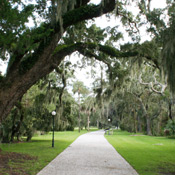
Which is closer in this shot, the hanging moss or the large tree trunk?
the large tree trunk

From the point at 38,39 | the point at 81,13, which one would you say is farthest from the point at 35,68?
the point at 81,13

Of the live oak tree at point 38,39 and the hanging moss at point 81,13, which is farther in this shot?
the hanging moss at point 81,13

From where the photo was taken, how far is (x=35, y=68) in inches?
263

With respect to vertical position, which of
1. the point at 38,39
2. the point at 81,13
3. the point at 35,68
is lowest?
the point at 35,68

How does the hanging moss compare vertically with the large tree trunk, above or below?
above

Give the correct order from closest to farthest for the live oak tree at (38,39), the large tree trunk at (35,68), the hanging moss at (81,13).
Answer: the live oak tree at (38,39)
the large tree trunk at (35,68)
the hanging moss at (81,13)

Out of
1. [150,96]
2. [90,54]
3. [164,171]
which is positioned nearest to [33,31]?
[90,54]

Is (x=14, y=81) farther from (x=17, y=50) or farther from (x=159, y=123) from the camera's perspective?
(x=159, y=123)

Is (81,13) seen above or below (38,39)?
above

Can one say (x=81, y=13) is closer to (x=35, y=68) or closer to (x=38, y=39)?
(x=38, y=39)

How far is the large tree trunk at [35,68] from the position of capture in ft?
20.4

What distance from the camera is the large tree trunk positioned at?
6.22 meters

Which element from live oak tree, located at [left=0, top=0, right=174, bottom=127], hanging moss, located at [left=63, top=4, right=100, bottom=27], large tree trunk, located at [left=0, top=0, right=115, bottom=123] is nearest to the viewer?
live oak tree, located at [left=0, top=0, right=174, bottom=127]

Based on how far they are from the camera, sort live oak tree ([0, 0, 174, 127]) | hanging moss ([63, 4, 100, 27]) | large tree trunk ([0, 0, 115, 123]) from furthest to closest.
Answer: hanging moss ([63, 4, 100, 27]), large tree trunk ([0, 0, 115, 123]), live oak tree ([0, 0, 174, 127])
